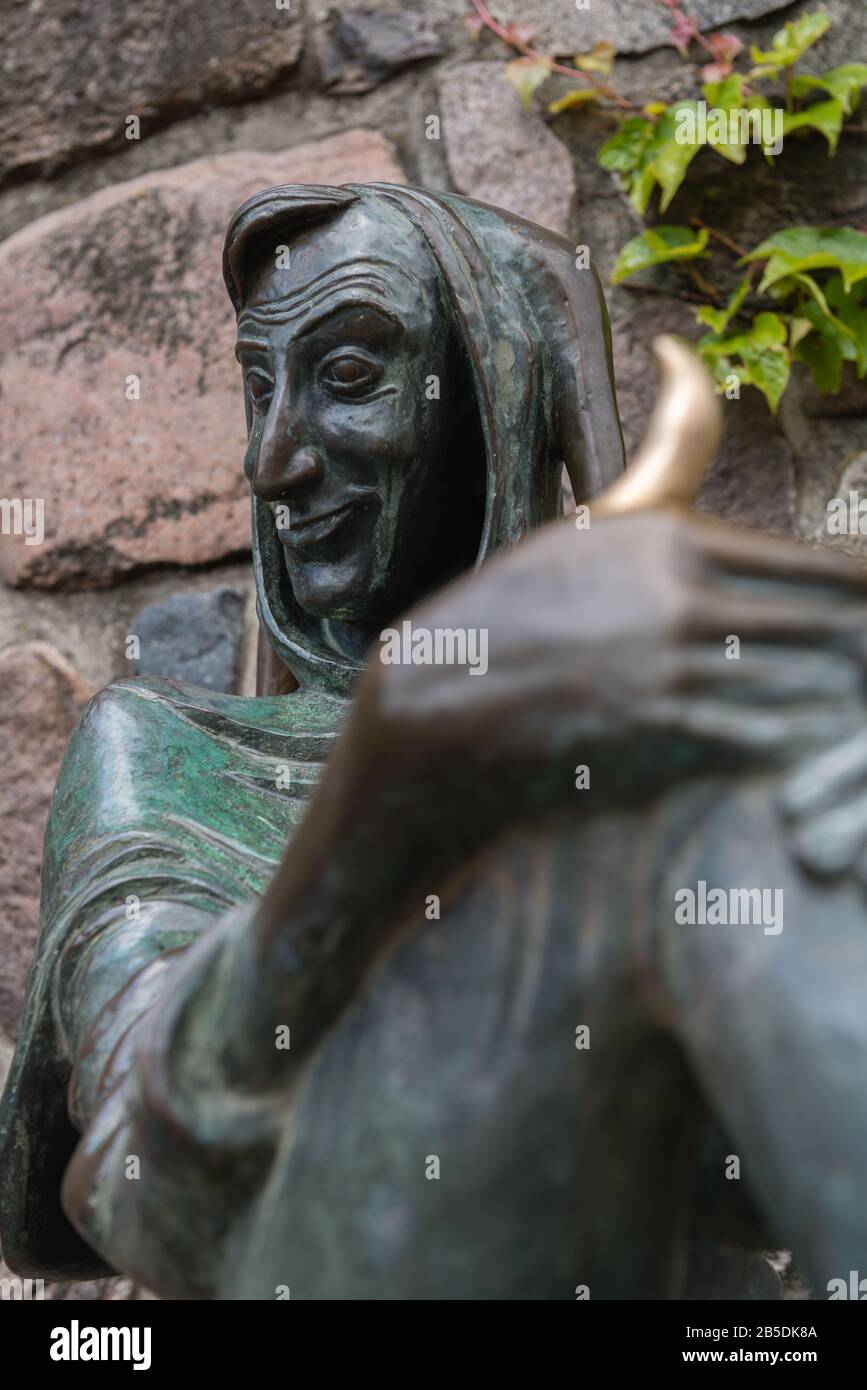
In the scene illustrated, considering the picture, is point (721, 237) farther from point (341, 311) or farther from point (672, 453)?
point (672, 453)

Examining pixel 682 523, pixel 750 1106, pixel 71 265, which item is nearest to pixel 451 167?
pixel 71 265

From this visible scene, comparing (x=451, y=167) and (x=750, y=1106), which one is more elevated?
(x=451, y=167)

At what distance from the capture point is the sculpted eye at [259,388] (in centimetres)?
121

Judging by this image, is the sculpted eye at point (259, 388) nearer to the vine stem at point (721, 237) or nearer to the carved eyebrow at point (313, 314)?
the carved eyebrow at point (313, 314)

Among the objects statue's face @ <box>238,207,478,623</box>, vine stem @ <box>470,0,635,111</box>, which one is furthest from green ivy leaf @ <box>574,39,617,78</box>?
statue's face @ <box>238,207,478,623</box>

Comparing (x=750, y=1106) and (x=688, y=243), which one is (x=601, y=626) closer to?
(x=750, y=1106)

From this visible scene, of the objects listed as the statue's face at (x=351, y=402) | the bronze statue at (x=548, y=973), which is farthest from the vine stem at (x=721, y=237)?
the bronze statue at (x=548, y=973)

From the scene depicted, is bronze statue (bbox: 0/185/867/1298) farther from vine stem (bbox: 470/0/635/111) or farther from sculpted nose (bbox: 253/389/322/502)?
vine stem (bbox: 470/0/635/111)

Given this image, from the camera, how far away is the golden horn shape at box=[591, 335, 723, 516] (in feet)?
2.20

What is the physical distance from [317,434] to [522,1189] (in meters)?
0.64

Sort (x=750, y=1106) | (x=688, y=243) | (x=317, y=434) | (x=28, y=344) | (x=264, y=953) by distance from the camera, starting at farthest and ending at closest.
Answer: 1. (x=28, y=344)
2. (x=688, y=243)
3. (x=317, y=434)
4. (x=264, y=953)
5. (x=750, y=1106)

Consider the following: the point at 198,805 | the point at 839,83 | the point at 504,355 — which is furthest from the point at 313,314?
the point at 839,83

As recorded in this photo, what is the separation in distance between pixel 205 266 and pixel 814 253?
0.60 metres
